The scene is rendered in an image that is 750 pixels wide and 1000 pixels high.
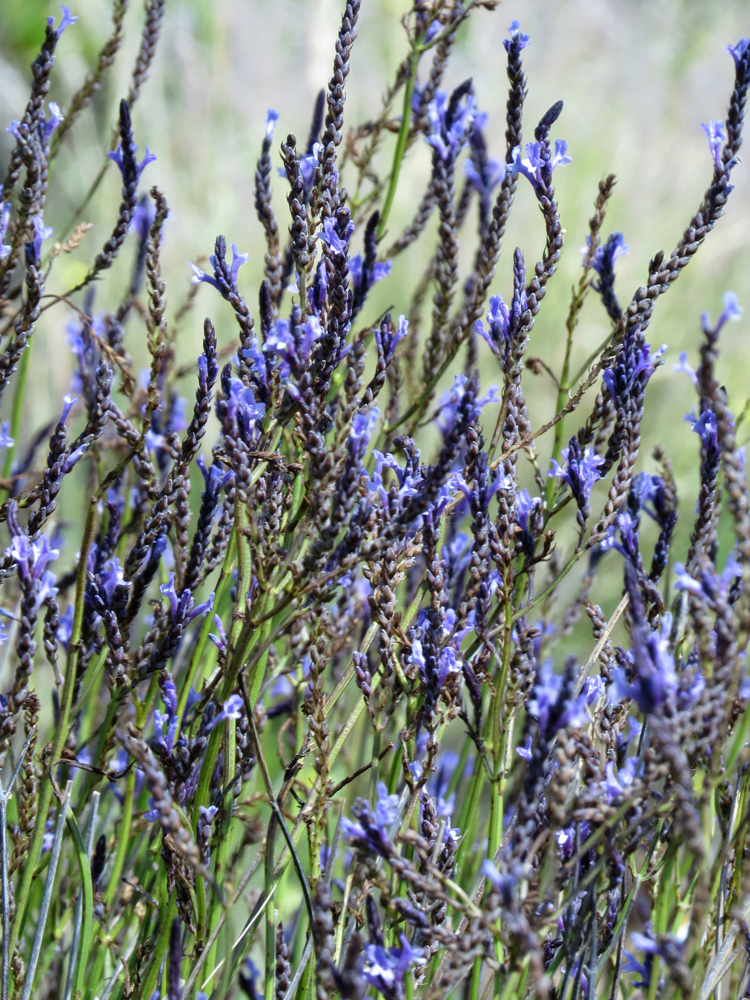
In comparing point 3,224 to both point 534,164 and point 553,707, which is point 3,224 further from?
point 553,707

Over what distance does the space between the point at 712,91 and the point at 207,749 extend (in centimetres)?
522

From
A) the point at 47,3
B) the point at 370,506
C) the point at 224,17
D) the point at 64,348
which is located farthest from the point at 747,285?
the point at 370,506

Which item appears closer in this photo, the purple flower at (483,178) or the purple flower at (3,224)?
the purple flower at (3,224)

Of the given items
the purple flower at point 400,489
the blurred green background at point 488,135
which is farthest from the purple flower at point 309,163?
the blurred green background at point 488,135

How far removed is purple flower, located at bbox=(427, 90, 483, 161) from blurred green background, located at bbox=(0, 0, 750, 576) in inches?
76.2

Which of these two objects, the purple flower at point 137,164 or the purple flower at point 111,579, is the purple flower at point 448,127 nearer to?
the purple flower at point 137,164

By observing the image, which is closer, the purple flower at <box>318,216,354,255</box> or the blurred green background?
the purple flower at <box>318,216,354,255</box>

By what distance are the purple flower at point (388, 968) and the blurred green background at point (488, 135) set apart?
96.9 inches

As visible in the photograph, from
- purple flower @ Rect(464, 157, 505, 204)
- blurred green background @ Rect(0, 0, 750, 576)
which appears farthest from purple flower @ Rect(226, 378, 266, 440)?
blurred green background @ Rect(0, 0, 750, 576)

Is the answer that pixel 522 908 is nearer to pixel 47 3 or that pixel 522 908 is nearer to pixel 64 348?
pixel 64 348

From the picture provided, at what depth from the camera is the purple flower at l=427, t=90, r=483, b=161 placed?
1040 mm

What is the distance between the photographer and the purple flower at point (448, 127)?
1.04 metres

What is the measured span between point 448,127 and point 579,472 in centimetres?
47

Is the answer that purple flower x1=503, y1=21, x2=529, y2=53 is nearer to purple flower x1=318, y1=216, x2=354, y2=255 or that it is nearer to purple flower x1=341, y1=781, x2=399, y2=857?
purple flower x1=318, y1=216, x2=354, y2=255
